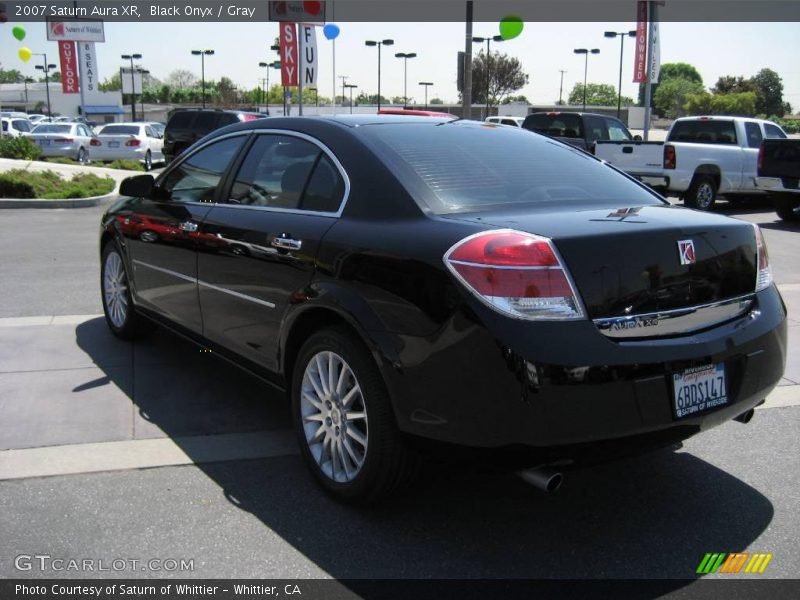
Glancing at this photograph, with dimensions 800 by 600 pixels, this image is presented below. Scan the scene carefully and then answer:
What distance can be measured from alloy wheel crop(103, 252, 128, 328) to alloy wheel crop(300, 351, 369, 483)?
106 inches

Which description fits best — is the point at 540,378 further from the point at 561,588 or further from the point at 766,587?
the point at 766,587

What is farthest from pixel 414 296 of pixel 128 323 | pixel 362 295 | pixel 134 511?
pixel 128 323

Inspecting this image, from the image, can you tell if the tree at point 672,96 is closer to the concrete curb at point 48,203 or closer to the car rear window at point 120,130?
the car rear window at point 120,130

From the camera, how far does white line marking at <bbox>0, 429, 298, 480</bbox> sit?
153 inches

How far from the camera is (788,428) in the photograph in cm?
449

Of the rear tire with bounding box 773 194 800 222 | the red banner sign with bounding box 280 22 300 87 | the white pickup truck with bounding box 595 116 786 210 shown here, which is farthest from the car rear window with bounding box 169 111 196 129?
the rear tire with bounding box 773 194 800 222

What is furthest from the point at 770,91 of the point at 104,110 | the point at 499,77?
the point at 104,110

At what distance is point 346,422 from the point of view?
3.42 m

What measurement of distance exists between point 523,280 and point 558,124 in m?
17.2

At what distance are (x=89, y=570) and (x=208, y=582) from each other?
482 millimetres

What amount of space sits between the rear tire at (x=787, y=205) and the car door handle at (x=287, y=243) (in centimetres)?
1280

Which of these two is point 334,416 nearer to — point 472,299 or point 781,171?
point 472,299

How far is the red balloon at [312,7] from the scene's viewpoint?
26734 mm

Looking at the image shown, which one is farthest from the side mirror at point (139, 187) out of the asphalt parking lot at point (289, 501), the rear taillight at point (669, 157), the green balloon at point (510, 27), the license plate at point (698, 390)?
the green balloon at point (510, 27)
